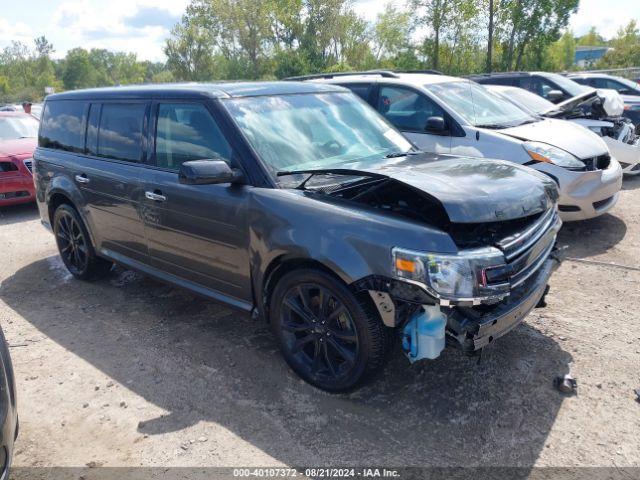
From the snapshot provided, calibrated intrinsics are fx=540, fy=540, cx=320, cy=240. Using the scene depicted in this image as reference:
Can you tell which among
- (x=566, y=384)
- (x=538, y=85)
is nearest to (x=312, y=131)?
(x=566, y=384)

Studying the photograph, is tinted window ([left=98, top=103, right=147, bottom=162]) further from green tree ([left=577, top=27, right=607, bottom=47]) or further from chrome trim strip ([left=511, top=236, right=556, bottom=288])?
green tree ([left=577, top=27, right=607, bottom=47])

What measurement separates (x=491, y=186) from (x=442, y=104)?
11.5ft

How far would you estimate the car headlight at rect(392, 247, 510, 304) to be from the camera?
2723 mm

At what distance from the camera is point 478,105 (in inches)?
265

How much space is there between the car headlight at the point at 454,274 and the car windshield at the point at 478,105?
12.8ft

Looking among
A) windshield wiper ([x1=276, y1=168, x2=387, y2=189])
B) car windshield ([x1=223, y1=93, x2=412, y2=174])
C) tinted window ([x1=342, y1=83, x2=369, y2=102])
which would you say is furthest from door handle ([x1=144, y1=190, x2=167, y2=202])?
tinted window ([x1=342, y1=83, x2=369, y2=102])

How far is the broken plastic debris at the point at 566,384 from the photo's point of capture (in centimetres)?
327

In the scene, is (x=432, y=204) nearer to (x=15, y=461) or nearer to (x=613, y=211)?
(x=15, y=461)

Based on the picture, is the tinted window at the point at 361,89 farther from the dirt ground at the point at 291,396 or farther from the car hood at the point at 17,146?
the car hood at the point at 17,146

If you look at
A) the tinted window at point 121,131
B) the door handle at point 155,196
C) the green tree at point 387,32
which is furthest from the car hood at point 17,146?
the green tree at point 387,32

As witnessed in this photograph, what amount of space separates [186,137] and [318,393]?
2.05 meters

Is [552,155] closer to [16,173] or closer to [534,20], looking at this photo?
[16,173]

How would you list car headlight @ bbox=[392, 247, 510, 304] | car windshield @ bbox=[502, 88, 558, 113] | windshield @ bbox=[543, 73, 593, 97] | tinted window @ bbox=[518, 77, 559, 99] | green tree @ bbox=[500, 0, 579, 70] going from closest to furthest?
car headlight @ bbox=[392, 247, 510, 304] < car windshield @ bbox=[502, 88, 558, 113] < windshield @ bbox=[543, 73, 593, 97] < tinted window @ bbox=[518, 77, 559, 99] < green tree @ bbox=[500, 0, 579, 70]

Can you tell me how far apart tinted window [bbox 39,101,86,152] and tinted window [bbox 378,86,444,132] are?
3.61 meters
